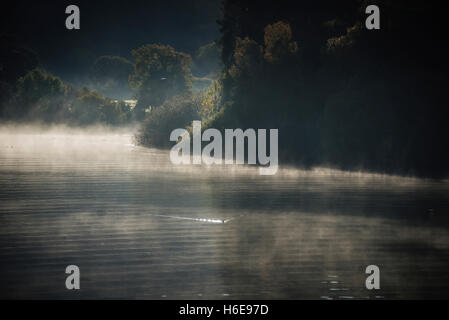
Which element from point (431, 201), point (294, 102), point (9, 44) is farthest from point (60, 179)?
point (9, 44)

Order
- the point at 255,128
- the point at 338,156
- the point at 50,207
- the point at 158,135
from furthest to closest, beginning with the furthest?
the point at 158,135 → the point at 255,128 → the point at 338,156 → the point at 50,207

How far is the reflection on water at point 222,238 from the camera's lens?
8141 mm

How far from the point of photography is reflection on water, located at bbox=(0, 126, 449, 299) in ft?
26.7

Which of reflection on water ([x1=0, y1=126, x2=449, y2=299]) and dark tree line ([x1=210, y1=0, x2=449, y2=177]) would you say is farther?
dark tree line ([x1=210, y1=0, x2=449, y2=177])

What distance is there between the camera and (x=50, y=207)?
15.3m

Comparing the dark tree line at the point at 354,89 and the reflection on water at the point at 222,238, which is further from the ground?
the dark tree line at the point at 354,89

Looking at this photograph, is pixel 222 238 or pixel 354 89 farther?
pixel 354 89

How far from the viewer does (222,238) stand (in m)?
11.4

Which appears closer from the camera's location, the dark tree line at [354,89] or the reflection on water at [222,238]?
the reflection on water at [222,238]

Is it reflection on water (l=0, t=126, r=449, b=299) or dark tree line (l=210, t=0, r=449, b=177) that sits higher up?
dark tree line (l=210, t=0, r=449, b=177)

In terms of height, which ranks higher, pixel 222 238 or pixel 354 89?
pixel 354 89
